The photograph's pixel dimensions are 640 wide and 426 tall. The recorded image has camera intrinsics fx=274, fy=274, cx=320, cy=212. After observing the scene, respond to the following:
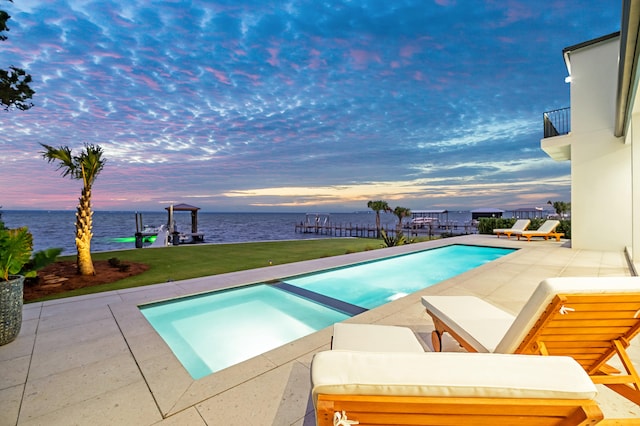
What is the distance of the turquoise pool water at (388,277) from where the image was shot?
5.61m

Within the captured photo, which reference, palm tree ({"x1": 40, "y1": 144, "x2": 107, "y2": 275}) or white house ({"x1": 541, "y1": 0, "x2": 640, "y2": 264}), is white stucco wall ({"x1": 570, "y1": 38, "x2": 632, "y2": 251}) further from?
palm tree ({"x1": 40, "y1": 144, "x2": 107, "y2": 275})

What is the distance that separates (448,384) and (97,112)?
52.5 feet

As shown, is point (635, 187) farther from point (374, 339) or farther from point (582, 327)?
point (374, 339)

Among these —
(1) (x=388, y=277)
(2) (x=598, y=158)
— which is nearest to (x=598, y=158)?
(2) (x=598, y=158)

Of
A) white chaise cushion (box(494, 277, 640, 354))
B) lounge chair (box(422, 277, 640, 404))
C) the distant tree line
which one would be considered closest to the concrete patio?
lounge chair (box(422, 277, 640, 404))

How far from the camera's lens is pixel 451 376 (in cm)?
87

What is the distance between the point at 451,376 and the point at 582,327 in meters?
1.65

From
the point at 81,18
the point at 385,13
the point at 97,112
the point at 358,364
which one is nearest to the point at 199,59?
the point at 81,18

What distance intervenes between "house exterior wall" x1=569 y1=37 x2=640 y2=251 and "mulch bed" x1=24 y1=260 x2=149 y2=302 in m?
14.0

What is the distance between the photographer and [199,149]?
67.4ft

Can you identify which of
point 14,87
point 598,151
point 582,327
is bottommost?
point 582,327

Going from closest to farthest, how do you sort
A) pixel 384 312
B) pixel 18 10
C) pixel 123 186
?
pixel 384 312 < pixel 18 10 < pixel 123 186

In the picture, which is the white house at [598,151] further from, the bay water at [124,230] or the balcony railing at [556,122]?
the bay water at [124,230]

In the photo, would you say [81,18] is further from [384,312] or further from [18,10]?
[384,312]
